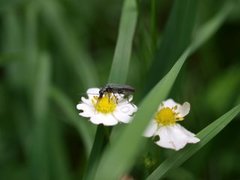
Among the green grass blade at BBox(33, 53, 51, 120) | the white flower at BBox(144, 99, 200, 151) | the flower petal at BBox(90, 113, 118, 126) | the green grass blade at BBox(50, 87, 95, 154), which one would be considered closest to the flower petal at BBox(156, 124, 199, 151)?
the white flower at BBox(144, 99, 200, 151)

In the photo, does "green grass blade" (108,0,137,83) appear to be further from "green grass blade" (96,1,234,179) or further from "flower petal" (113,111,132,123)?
"green grass blade" (96,1,234,179)

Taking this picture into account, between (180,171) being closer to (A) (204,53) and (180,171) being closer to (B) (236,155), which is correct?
(B) (236,155)

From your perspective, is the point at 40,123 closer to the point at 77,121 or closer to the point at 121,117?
the point at 77,121

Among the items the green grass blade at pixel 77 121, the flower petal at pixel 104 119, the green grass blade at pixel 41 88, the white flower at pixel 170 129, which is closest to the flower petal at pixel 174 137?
the white flower at pixel 170 129

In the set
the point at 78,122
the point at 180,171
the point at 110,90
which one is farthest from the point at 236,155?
the point at 110,90

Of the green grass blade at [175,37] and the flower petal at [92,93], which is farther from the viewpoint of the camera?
the green grass blade at [175,37]

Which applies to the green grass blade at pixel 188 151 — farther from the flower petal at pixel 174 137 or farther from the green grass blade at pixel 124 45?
the green grass blade at pixel 124 45
